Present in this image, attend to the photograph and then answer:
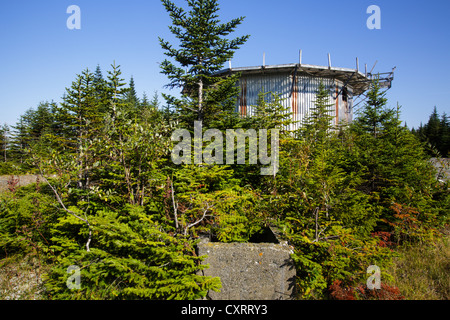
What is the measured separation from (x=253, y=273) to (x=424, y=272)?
14.0 feet

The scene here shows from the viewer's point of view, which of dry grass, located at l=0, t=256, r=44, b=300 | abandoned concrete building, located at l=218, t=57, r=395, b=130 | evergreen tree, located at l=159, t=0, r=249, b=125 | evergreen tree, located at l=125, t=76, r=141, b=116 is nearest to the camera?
dry grass, located at l=0, t=256, r=44, b=300

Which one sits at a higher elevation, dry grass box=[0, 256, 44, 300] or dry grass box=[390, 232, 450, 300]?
dry grass box=[390, 232, 450, 300]

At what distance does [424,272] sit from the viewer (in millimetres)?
4961

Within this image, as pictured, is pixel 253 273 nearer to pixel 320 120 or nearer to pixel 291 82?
pixel 320 120

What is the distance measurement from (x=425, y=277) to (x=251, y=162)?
5108 millimetres

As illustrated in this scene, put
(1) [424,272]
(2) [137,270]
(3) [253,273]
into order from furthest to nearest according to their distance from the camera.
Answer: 1. (1) [424,272]
2. (3) [253,273]
3. (2) [137,270]

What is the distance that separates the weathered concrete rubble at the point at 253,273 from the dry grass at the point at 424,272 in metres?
2.51

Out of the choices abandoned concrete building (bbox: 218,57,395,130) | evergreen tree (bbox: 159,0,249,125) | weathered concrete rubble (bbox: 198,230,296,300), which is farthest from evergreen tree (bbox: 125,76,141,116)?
abandoned concrete building (bbox: 218,57,395,130)

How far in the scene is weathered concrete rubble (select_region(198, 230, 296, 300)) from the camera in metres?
4.08

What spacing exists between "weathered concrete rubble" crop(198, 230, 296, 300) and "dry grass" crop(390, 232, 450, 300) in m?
2.51

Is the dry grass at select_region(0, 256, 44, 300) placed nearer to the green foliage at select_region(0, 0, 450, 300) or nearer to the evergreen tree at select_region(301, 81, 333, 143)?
the green foliage at select_region(0, 0, 450, 300)

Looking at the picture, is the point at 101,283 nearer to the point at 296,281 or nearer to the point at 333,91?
the point at 296,281

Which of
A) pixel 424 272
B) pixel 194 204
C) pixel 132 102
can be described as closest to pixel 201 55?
pixel 194 204
